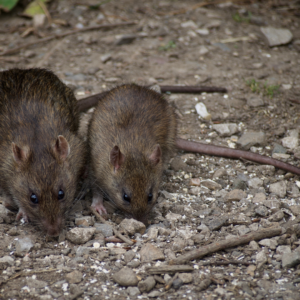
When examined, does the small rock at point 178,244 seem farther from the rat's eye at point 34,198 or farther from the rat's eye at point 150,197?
the rat's eye at point 34,198

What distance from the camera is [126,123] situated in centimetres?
546

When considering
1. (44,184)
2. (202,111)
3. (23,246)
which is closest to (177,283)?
(23,246)

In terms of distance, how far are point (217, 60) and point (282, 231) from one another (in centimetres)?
451

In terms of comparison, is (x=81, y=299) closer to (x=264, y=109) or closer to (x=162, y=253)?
(x=162, y=253)

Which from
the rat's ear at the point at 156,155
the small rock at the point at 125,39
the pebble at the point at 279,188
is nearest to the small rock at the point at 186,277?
the rat's ear at the point at 156,155

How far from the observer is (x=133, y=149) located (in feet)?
16.8

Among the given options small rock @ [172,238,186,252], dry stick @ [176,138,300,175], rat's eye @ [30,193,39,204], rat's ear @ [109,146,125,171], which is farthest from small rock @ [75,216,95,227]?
dry stick @ [176,138,300,175]

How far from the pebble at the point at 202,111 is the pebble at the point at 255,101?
78 cm

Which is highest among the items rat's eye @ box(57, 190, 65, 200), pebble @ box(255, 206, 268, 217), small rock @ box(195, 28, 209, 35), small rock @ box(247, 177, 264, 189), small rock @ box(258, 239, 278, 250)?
small rock @ box(195, 28, 209, 35)

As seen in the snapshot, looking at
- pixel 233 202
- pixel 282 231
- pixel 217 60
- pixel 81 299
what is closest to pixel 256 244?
pixel 282 231

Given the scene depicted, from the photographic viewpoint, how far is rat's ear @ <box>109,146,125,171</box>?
16.1 ft

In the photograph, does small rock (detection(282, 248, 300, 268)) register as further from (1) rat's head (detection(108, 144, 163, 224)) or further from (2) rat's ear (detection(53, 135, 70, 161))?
(2) rat's ear (detection(53, 135, 70, 161))

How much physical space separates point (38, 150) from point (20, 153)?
0.69 feet

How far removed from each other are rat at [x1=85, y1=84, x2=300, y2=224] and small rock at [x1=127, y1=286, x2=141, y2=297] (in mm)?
1172
